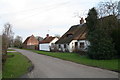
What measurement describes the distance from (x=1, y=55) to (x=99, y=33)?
13.2 meters

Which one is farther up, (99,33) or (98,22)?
(98,22)

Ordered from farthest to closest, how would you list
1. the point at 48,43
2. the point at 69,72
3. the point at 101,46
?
1. the point at 48,43
2. the point at 101,46
3. the point at 69,72

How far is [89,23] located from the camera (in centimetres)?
2544

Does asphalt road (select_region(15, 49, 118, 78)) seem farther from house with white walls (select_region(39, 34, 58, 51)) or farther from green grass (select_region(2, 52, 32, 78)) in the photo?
house with white walls (select_region(39, 34, 58, 51))

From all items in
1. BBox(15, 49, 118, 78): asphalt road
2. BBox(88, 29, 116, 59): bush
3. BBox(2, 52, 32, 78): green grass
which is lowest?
BBox(15, 49, 118, 78): asphalt road

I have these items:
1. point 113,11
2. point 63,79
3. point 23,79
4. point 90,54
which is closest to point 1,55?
point 23,79

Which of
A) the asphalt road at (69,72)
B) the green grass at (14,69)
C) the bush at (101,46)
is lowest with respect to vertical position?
the asphalt road at (69,72)

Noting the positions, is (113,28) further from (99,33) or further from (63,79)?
(63,79)

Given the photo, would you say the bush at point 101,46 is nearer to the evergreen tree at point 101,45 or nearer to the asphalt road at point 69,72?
the evergreen tree at point 101,45

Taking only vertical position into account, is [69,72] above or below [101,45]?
below

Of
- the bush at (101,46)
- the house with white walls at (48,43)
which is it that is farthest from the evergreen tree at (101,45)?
the house with white walls at (48,43)

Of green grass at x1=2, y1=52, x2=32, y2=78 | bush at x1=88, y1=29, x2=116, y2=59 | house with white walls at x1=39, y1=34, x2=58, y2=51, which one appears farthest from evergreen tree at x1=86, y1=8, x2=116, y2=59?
house with white walls at x1=39, y1=34, x2=58, y2=51

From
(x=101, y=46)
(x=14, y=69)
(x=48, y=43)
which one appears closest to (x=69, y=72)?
(x=14, y=69)

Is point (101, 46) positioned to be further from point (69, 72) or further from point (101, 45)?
point (69, 72)
